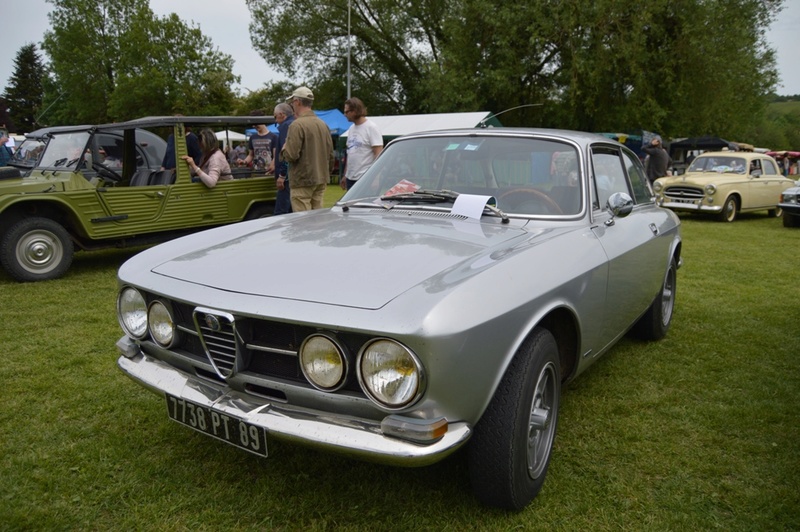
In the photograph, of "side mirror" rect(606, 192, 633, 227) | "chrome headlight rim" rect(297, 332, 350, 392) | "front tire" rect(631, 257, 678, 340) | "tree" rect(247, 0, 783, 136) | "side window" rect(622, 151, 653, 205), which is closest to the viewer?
"chrome headlight rim" rect(297, 332, 350, 392)

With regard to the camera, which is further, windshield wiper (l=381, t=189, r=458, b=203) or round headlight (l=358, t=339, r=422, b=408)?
windshield wiper (l=381, t=189, r=458, b=203)

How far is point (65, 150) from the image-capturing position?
6758 millimetres

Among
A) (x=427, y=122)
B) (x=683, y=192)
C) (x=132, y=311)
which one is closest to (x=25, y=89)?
(x=427, y=122)

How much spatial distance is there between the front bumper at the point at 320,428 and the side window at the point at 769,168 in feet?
46.4

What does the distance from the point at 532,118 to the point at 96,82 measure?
33.3 m

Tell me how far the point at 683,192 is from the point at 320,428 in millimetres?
12480

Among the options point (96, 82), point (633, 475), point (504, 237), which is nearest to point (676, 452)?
point (633, 475)

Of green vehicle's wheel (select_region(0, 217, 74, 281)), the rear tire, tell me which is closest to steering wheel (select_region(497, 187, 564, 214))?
green vehicle's wheel (select_region(0, 217, 74, 281))

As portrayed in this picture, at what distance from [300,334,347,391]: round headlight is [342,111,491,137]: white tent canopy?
16.6 m

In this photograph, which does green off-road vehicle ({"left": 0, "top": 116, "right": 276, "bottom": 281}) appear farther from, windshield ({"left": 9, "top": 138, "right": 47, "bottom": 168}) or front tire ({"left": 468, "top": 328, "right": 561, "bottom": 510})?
front tire ({"left": 468, "top": 328, "right": 561, "bottom": 510})

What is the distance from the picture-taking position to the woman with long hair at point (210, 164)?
265 inches

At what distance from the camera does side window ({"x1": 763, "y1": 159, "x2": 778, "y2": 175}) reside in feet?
43.2

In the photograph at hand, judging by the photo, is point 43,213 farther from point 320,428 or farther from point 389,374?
point 389,374

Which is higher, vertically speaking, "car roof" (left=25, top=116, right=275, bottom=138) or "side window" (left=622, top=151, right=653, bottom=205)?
"car roof" (left=25, top=116, right=275, bottom=138)
